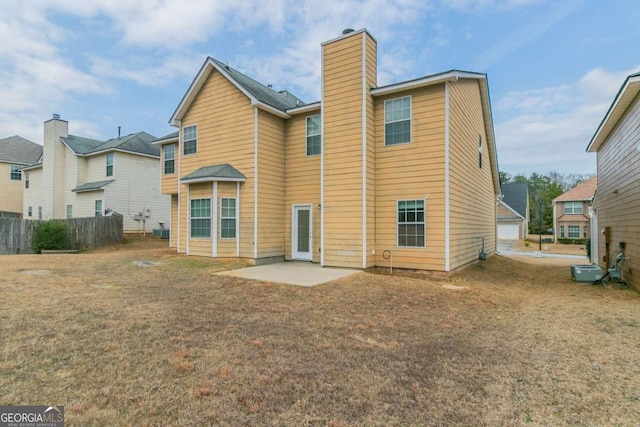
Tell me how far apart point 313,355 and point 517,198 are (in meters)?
44.1

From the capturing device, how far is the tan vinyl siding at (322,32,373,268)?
10711 millimetres

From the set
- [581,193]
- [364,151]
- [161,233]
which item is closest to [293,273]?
[364,151]

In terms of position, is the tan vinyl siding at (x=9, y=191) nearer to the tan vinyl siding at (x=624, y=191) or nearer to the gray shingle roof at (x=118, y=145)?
the gray shingle roof at (x=118, y=145)

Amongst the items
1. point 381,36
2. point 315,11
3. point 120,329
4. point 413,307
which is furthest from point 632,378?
point 315,11

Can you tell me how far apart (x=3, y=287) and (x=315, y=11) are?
1216 centimetres

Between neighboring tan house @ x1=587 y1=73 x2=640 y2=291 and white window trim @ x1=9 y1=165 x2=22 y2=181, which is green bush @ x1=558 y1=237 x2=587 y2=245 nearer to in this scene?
neighboring tan house @ x1=587 y1=73 x2=640 y2=291

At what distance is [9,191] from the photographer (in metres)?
29.5

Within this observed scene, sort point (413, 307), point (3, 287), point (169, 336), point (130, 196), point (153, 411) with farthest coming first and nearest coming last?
point (130, 196)
point (3, 287)
point (413, 307)
point (169, 336)
point (153, 411)

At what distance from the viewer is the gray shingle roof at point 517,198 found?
39781 mm

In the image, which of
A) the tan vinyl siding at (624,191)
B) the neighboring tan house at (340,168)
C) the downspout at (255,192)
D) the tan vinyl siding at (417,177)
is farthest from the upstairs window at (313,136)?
the tan vinyl siding at (624,191)

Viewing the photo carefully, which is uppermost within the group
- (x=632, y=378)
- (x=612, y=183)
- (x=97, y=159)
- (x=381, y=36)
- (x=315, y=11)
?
(x=315, y=11)

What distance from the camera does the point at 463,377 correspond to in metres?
3.66

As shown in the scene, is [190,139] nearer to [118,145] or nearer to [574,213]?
[118,145]

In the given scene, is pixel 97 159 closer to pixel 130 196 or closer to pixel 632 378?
pixel 130 196
